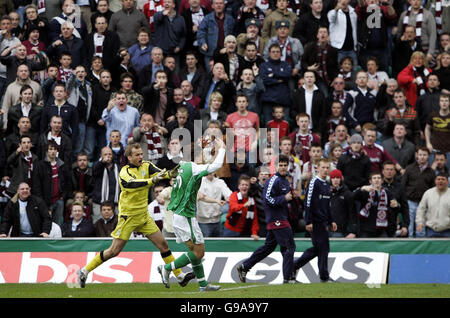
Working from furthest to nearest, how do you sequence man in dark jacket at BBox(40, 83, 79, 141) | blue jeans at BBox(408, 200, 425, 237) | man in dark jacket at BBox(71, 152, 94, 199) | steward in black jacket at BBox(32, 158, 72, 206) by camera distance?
man in dark jacket at BBox(40, 83, 79, 141) < man in dark jacket at BBox(71, 152, 94, 199) < steward in black jacket at BBox(32, 158, 72, 206) < blue jeans at BBox(408, 200, 425, 237)

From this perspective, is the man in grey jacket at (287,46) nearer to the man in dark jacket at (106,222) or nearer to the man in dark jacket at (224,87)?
the man in dark jacket at (224,87)

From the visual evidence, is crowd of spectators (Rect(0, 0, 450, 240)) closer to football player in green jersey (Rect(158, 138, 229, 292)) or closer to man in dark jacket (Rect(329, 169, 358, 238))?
man in dark jacket (Rect(329, 169, 358, 238))

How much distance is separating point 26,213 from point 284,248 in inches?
227

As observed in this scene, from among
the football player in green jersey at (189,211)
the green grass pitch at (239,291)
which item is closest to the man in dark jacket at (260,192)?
the green grass pitch at (239,291)

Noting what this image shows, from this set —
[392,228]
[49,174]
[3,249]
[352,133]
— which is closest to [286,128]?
[352,133]

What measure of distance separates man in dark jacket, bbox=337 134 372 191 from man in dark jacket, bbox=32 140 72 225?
→ 19.1ft

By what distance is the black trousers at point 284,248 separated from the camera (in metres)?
15.4

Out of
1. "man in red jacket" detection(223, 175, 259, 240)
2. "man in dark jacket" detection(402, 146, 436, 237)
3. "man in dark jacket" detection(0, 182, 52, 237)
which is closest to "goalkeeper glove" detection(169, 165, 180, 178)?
"man in red jacket" detection(223, 175, 259, 240)

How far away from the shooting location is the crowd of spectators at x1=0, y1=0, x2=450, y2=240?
1847 centimetres

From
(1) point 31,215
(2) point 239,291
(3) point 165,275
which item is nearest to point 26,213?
(1) point 31,215

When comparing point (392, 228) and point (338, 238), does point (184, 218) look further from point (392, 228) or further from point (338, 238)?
point (392, 228)

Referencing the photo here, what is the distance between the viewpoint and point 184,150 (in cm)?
1941

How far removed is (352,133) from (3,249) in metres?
8.25

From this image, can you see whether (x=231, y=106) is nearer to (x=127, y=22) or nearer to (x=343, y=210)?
(x=127, y=22)
